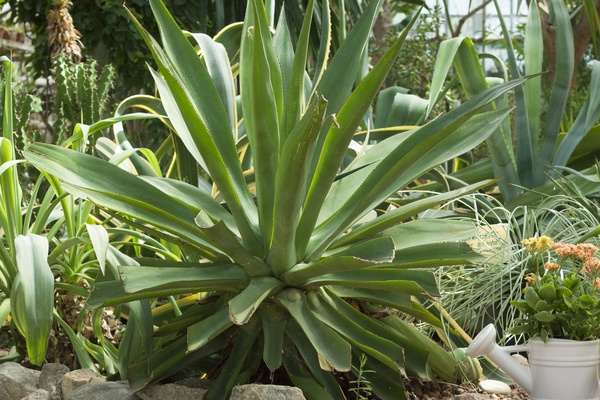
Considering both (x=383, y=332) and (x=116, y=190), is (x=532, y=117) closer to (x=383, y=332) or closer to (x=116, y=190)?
(x=383, y=332)

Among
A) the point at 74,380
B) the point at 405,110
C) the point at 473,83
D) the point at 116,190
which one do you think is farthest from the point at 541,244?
the point at 405,110

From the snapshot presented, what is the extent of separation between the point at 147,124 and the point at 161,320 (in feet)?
9.73

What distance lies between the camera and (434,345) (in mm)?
1729

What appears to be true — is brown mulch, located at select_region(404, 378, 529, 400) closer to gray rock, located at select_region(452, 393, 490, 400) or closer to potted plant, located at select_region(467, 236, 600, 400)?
gray rock, located at select_region(452, 393, 490, 400)

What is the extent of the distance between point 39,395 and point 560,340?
0.99 meters

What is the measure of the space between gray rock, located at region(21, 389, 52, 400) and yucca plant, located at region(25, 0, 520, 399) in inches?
7.0

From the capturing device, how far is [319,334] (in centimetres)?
153

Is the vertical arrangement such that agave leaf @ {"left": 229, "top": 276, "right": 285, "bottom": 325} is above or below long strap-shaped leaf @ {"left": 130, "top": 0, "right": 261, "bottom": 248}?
below

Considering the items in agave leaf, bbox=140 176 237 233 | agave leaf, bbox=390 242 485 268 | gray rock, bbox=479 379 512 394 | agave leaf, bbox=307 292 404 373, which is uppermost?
agave leaf, bbox=140 176 237 233

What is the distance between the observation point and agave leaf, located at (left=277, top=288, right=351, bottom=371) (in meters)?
1.46

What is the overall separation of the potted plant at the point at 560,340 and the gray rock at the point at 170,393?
0.52m

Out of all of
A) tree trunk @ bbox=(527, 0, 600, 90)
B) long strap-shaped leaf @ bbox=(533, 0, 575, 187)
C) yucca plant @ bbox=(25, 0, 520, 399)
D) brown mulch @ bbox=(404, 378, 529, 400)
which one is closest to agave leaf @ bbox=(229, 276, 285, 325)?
yucca plant @ bbox=(25, 0, 520, 399)

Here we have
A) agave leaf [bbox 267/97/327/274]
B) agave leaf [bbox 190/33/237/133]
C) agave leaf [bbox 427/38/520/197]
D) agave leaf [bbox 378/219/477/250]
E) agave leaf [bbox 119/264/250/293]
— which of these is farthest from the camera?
agave leaf [bbox 427/38/520/197]

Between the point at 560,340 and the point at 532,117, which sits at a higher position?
the point at 532,117
